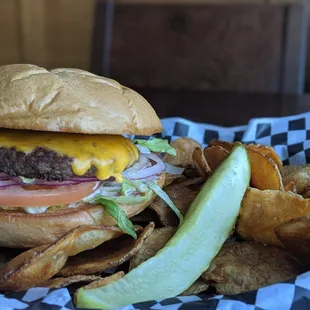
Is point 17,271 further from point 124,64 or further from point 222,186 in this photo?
point 124,64

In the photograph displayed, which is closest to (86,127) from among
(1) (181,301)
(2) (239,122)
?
(1) (181,301)

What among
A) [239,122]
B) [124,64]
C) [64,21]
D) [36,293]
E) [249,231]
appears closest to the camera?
[36,293]

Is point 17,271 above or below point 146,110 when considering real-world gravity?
below

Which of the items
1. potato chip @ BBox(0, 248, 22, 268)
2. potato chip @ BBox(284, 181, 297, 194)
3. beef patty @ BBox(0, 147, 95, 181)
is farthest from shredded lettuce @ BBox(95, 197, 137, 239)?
potato chip @ BBox(284, 181, 297, 194)

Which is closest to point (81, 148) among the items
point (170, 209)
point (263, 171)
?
point (170, 209)

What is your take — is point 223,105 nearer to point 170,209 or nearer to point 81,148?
point 170,209

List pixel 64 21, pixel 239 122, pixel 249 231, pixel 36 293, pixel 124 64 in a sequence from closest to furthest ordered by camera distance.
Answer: pixel 36 293
pixel 249 231
pixel 239 122
pixel 124 64
pixel 64 21

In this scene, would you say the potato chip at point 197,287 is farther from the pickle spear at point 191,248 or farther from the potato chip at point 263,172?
the potato chip at point 263,172
